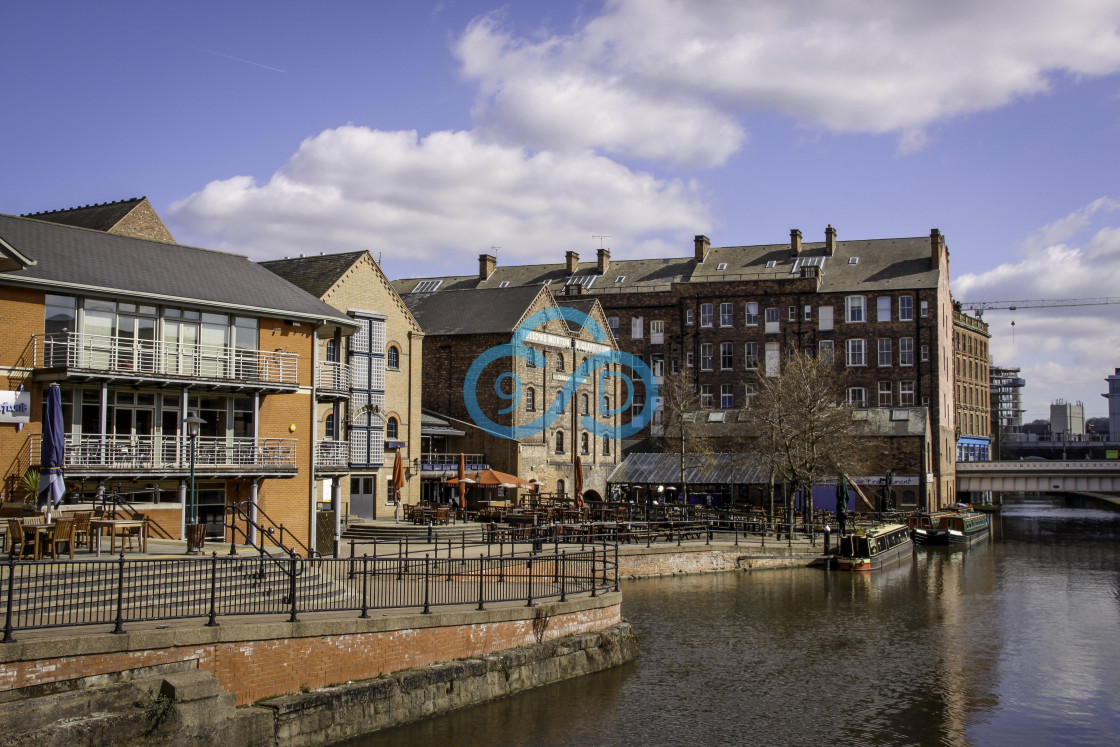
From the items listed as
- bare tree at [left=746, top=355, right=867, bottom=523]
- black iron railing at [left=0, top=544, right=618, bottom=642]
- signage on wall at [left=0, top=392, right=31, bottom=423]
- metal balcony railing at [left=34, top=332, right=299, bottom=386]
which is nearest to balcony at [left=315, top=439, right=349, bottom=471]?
metal balcony railing at [left=34, top=332, right=299, bottom=386]

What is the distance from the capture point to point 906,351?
238 ft

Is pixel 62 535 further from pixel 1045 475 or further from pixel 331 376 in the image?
pixel 1045 475

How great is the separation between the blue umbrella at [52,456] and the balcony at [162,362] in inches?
123

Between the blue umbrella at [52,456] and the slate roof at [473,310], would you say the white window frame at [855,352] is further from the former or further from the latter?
the blue umbrella at [52,456]

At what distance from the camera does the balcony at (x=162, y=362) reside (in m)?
25.0

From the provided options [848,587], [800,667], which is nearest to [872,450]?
[848,587]

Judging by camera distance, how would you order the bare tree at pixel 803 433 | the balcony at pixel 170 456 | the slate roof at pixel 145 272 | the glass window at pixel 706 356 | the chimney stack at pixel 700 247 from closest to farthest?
the balcony at pixel 170 456 < the slate roof at pixel 145 272 < the bare tree at pixel 803 433 < the glass window at pixel 706 356 < the chimney stack at pixel 700 247

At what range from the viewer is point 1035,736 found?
60.0 ft

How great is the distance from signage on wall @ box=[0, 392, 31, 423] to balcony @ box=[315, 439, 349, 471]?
850cm

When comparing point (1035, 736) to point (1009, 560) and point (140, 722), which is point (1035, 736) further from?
point (1009, 560)

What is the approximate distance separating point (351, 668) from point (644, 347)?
6225 cm

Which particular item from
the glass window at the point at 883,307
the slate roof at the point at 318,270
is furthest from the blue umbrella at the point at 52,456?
the glass window at the point at 883,307

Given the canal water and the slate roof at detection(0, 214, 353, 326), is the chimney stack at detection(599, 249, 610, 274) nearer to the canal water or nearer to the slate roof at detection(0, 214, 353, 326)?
the canal water

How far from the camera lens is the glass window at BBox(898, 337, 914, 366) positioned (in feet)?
238
